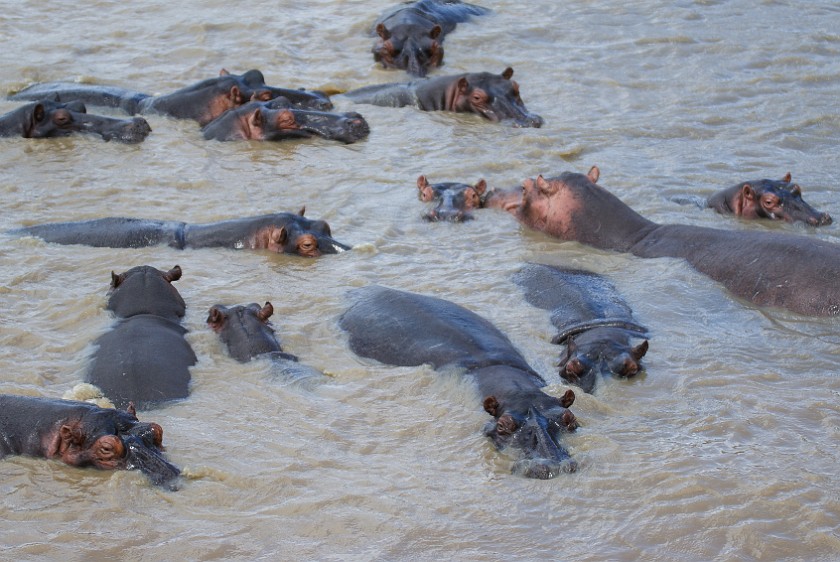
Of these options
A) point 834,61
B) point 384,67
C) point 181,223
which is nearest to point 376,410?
point 181,223

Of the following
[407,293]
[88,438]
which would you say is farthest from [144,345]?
[407,293]

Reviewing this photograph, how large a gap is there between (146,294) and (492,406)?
7.77 ft

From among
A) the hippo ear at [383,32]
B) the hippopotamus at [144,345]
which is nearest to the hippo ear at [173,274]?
the hippopotamus at [144,345]

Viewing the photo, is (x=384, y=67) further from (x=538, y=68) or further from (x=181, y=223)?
(x=181, y=223)

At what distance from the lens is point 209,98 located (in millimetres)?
10984

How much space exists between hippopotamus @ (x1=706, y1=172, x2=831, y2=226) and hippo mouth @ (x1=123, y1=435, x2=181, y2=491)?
5133 millimetres

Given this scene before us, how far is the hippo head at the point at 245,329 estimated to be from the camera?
6.51 metres

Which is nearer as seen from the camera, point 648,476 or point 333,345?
point 648,476

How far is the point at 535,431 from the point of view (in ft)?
18.0

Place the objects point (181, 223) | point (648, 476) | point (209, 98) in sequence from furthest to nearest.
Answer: point (209, 98), point (181, 223), point (648, 476)

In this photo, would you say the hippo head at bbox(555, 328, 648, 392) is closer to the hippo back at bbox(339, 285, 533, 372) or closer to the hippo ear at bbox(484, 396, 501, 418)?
the hippo back at bbox(339, 285, 533, 372)

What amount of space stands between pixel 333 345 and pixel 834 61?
8.05 meters

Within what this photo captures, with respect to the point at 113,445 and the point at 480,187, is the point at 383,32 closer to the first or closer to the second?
the point at 480,187

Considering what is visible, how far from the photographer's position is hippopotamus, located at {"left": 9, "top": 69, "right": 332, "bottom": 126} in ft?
35.9
